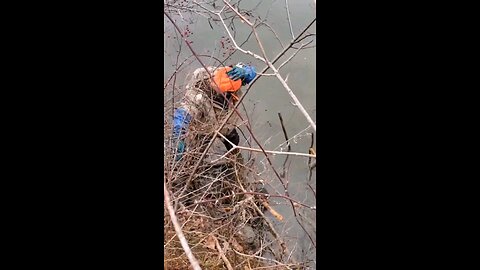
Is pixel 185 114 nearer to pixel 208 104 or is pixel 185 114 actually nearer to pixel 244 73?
pixel 208 104

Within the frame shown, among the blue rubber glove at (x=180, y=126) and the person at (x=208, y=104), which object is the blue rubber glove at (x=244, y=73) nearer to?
the person at (x=208, y=104)

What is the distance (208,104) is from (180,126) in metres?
0.23

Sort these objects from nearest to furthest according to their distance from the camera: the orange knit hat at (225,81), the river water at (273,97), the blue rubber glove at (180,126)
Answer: the river water at (273,97), the orange knit hat at (225,81), the blue rubber glove at (180,126)

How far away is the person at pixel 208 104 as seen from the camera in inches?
102

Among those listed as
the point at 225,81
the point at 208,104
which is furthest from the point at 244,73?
the point at 208,104

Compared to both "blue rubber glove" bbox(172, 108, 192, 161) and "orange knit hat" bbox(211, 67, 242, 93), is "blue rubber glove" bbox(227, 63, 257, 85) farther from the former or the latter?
"blue rubber glove" bbox(172, 108, 192, 161)

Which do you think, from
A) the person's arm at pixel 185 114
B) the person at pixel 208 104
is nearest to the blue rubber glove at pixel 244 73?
the person at pixel 208 104

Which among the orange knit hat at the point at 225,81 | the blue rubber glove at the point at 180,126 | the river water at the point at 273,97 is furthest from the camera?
the blue rubber glove at the point at 180,126

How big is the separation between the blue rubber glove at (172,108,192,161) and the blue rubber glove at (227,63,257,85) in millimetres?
448

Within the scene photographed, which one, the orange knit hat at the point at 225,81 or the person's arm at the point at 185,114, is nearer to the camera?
the orange knit hat at the point at 225,81

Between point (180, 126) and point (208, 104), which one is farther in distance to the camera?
point (208, 104)

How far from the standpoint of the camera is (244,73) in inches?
98.5
